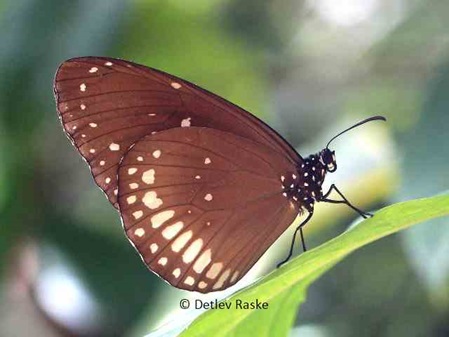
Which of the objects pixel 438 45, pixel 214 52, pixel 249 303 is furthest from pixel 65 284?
pixel 249 303

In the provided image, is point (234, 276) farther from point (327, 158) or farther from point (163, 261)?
point (327, 158)

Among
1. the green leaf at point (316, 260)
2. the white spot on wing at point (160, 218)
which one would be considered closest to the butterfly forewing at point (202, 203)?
the white spot on wing at point (160, 218)

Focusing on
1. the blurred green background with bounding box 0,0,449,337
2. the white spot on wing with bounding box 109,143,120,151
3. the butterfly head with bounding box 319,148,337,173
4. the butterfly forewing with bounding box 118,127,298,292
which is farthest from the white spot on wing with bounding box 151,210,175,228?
the blurred green background with bounding box 0,0,449,337

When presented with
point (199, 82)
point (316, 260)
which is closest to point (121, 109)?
point (316, 260)

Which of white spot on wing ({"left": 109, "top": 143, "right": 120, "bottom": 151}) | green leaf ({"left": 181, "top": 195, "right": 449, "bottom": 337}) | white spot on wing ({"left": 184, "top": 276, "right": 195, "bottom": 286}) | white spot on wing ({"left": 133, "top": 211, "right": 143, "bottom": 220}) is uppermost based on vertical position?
white spot on wing ({"left": 109, "top": 143, "right": 120, "bottom": 151})

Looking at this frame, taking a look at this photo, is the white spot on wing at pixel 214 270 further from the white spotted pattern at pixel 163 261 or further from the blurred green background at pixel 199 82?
the blurred green background at pixel 199 82

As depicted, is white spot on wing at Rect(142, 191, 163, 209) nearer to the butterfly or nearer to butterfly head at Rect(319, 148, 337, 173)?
the butterfly
